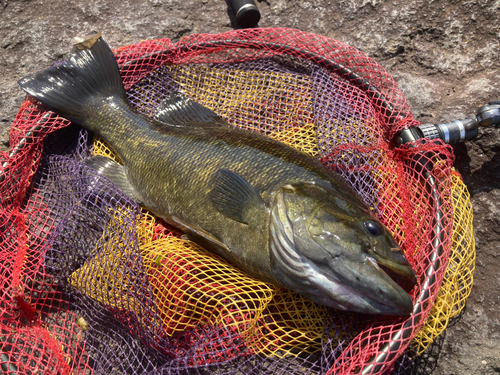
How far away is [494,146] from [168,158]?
2.34 metres

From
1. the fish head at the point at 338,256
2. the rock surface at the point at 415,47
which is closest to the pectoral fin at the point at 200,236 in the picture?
the fish head at the point at 338,256

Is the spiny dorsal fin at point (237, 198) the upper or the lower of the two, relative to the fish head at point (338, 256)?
upper

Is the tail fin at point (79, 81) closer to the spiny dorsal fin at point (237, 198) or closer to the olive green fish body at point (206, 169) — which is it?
the olive green fish body at point (206, 169)

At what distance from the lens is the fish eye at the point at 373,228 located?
1803mm

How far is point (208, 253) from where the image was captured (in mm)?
2311

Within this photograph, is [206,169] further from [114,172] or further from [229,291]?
[114,172]

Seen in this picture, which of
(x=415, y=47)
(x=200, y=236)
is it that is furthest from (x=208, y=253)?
(x=415, y=47)

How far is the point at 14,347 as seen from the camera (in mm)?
2248

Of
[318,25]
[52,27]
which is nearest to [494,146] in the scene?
[318,25]

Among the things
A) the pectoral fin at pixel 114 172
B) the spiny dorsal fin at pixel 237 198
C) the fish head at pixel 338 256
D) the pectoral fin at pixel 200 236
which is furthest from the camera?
the pectoral fin at pixel 114 172

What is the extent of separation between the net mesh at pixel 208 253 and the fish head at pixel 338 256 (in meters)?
0.20

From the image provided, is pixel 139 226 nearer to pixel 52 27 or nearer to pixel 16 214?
pixel 16 214

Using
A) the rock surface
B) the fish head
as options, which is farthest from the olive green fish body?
the rock surface

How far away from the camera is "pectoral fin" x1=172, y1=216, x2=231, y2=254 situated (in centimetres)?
216
